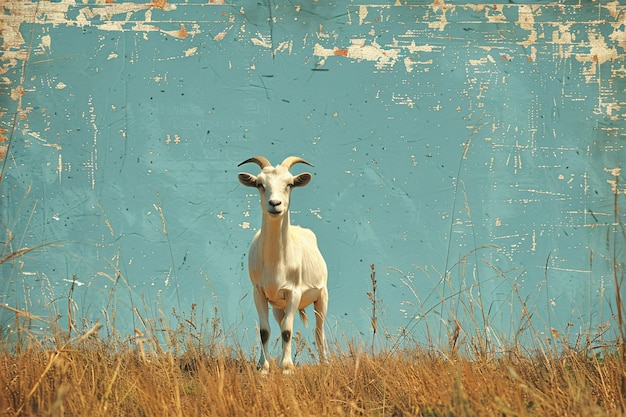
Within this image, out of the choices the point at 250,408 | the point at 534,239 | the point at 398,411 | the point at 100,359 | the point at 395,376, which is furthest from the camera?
the point at 534,239

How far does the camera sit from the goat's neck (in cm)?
649

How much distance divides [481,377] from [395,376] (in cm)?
54

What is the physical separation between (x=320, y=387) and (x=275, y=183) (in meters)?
2.60

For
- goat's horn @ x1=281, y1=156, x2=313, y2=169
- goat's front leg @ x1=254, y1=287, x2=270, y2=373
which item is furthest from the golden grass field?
goat's horn @ x1=281, y1=156, x2=313, y2=169

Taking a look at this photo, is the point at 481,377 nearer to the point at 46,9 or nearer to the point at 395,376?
the point at 395,376

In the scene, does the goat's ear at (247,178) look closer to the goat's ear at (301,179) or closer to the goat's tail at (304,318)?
the goat's ear at (301,179)

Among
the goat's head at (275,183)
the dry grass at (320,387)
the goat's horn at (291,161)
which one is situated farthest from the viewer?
the goat's horn at (291,161)

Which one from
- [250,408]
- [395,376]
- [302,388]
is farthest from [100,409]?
[395,376]

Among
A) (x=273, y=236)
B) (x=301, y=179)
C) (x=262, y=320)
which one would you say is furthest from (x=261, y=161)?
(x=262, y=320)

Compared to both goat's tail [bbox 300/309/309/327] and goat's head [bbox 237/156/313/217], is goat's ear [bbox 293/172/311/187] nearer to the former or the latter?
goat's head [bbox 237/156/313/217]

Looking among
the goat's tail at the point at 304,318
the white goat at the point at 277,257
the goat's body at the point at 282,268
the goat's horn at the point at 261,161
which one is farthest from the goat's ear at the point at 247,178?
the goat's tail at the point at 304,318

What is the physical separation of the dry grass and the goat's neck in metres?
1.92

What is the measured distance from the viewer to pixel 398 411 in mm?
3932

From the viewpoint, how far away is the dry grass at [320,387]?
3537mm
